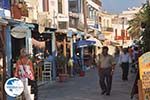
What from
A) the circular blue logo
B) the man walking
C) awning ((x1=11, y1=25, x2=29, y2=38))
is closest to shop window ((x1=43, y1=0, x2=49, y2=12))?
awning ((x1=11, y1=25, x2=29, y2=38))

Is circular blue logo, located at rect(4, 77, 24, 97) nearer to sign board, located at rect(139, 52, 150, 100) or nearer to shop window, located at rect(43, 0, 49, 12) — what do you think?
sign board, located at rect(139, 52, 150, 100)

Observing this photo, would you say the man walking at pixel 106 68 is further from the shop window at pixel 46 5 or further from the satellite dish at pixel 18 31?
the shop window at pixel 46 5

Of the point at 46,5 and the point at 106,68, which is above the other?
the point at 46,5

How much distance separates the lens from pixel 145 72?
36.4ft

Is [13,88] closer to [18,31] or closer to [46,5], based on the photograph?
[18,31]

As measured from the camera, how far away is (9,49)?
2211 cm

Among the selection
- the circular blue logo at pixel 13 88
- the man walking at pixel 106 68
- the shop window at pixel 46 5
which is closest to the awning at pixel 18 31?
the man walking at pixel 106 68

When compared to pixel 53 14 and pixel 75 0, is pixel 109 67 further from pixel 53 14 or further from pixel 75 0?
→ pixel 75 0

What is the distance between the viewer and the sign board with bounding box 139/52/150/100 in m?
11.1

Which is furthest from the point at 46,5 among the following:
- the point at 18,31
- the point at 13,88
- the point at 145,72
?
the point at 145,72

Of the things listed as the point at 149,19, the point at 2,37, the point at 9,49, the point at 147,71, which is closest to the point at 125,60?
the point at 9,49

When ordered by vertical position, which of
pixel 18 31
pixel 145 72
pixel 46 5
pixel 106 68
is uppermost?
pixel 46 5

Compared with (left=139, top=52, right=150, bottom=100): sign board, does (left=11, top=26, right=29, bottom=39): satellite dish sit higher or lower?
higher

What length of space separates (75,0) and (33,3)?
19.6 m
